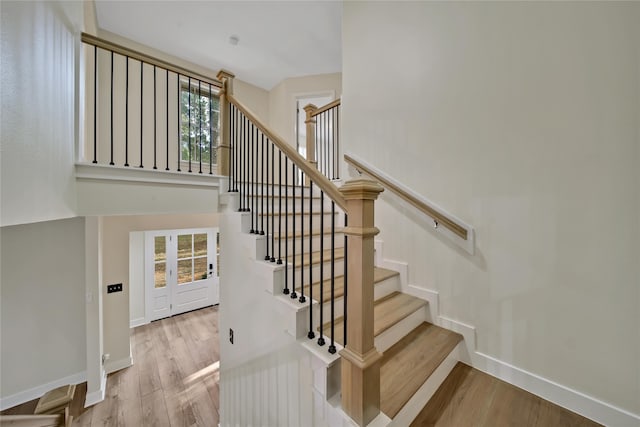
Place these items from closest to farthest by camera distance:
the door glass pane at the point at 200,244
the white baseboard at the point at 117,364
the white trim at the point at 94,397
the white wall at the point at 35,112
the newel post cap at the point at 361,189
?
the white wall at the point at 35,112, the newel post cap at the point at 361,189, the white trim at the point at 94,397, the white baseboard at the point at 117,364, the door glass pane at the point at 200,244

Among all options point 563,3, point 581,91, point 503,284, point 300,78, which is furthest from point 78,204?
point 300,78

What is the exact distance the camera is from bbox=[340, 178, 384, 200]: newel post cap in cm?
102

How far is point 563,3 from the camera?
146 centimetres

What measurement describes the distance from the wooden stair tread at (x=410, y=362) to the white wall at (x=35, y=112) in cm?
171

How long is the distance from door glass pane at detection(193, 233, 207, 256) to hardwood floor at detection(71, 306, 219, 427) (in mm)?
1600

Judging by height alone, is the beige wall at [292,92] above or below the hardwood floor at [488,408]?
above

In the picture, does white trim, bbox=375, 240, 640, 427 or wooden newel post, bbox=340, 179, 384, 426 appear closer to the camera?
wooden newel post, bbox=340, 179, 384, 426

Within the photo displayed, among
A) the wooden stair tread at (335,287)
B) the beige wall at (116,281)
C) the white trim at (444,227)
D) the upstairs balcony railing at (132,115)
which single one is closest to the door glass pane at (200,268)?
the beige wall at (116,281)

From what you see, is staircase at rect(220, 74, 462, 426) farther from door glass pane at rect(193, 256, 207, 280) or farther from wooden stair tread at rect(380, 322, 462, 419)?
door glass pane at rect(193, 256, 207, 280)

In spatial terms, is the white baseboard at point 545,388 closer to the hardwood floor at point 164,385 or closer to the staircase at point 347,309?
the staircase at point 347,309

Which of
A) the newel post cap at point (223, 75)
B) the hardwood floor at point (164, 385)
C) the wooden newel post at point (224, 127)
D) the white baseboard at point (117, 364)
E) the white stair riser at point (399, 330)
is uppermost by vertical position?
the newel post cap at point (223, 75)

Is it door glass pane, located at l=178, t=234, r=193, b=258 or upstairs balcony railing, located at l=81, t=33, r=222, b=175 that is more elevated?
upstairs balcony railing, located at l=81, t=33, r=222, b=175

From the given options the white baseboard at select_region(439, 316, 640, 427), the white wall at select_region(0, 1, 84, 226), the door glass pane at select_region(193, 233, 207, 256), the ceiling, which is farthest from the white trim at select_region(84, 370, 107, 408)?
the ceiling

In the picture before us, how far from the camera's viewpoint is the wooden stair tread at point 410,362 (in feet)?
4.15
